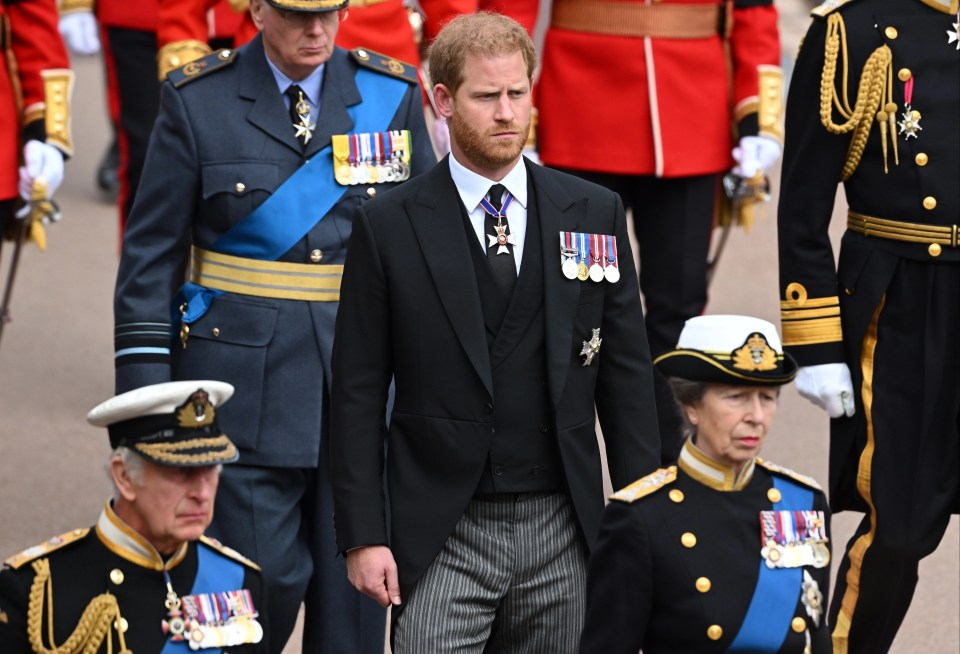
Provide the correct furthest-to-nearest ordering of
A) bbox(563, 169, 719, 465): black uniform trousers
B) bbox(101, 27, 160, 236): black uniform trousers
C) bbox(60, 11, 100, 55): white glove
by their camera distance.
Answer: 1. bbox(60, 11, 100, 55): white glove
2. bbox(101, 27, 160, 236): black uniform trousers
3. bbox(563, 169, 719, 465): black uniform trousers

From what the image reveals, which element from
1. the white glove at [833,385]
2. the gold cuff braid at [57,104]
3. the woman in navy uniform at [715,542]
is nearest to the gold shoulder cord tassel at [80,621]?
the woman in navy uniform at [715,542]

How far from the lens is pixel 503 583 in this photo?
4.38 meters

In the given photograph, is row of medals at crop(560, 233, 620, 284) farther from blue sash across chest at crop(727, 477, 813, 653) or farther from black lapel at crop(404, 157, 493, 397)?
blue sash across chest at crop(727, 477, 813, 653)

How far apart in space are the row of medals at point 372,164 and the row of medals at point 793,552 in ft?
4.82

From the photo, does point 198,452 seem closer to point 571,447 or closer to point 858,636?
point 571,447

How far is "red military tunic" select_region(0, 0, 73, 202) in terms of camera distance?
6.45 meters

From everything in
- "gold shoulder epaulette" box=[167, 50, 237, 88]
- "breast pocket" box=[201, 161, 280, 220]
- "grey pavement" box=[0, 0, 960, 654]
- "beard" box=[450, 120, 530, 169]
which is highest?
"gold shoulder epaulette" box=[167, 50, 237, 88]

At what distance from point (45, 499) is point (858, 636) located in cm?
302

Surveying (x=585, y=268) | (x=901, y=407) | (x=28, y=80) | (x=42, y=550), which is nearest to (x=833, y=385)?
(x=901, y=407)

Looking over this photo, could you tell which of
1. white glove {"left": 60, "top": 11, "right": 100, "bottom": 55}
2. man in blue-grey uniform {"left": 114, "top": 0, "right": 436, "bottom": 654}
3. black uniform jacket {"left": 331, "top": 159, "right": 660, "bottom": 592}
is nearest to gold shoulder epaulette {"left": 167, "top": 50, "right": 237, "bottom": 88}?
man in blue-grey uniform {"left": 114, "top": 0, "right": 436, "bottom": 654}

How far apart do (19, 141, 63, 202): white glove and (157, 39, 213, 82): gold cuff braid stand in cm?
50

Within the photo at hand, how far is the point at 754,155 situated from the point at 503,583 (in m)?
2.63

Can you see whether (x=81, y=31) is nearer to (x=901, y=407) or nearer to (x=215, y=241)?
(x=215, y=241)

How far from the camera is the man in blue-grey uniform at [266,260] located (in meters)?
5.03
